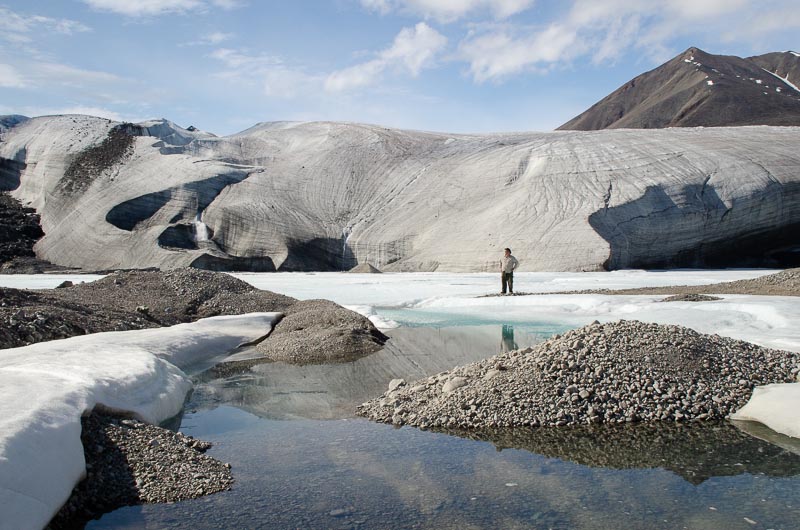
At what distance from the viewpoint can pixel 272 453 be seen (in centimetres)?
565

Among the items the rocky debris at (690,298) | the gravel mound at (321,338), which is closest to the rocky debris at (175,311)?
the gravel mound at (321,338)

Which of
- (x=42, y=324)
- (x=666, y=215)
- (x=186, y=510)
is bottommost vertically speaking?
(x=186, y=510)

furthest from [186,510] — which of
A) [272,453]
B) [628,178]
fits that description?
[628,178]

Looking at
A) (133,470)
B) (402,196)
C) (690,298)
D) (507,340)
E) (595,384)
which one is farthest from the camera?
(402,196)

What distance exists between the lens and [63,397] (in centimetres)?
522

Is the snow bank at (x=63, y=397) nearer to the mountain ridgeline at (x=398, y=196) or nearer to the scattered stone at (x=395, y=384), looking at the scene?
the scattered stone at (x=395, y=384)

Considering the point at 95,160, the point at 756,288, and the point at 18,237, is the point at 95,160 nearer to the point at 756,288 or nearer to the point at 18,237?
the point at 18,237

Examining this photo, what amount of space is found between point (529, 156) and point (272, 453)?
30.0 meters

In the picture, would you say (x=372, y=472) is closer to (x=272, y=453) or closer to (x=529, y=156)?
(x=272, y=453)

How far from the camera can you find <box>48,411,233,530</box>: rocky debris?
4434 mm

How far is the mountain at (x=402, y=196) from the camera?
2844 centimetres

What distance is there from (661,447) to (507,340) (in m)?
5.81

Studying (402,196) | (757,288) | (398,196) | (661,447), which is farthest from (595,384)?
(398,196)

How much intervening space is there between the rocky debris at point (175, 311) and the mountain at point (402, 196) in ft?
45.7
